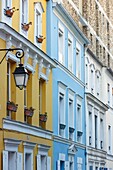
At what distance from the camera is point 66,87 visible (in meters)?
Result: 30.4

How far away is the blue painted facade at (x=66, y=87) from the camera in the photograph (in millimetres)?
27444

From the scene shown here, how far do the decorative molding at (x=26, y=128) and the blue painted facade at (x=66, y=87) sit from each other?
5.60 ft

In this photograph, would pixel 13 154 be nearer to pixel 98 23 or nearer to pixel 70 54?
pixel 70 54

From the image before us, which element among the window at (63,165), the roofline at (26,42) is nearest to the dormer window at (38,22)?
the roofline at (26,42)

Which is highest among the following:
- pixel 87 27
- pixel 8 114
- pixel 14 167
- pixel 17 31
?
pixel 87 27

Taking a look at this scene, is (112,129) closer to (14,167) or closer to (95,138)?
(95,138)

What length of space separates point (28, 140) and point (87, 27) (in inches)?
635

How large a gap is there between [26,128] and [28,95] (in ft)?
5.38

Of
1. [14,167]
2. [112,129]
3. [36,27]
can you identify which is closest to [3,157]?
[14,167]

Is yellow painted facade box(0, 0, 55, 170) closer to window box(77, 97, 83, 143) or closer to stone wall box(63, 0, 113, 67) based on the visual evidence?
stone wall box(63, 0, 113, 67)

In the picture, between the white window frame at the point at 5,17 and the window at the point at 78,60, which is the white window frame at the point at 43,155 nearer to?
the white window frame at the point at 5,17

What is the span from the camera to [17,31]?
70.6 feet

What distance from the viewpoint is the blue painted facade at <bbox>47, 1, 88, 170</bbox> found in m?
27.4

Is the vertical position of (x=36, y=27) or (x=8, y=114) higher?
(x=36, y=27)
